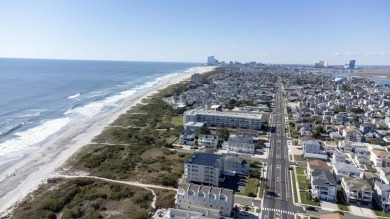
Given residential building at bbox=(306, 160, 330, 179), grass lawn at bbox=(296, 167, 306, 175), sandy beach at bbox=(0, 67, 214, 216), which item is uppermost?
residential building at bbox=(306, 160, 330, 179)

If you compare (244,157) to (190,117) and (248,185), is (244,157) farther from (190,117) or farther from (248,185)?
(190,117)

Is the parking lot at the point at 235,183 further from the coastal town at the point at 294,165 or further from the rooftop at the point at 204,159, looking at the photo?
the rooftop at the point at 204,159

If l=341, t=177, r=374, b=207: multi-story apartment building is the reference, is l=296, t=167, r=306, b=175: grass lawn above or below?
below

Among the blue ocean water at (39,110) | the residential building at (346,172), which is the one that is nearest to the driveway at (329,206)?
the residential building at (346,172)

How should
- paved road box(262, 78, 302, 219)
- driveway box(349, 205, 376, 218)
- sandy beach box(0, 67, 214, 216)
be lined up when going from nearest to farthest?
1. paved road box(262, 78, 302, 219)
2. driveway box(349, 205, 376, 218)
3. sandy beach box(0, 67, 214, 216)

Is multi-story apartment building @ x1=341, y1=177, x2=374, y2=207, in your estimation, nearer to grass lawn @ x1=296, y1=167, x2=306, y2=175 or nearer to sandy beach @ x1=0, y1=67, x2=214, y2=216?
grass lawn @ x1=296, y1=167, x2=306, y2=175

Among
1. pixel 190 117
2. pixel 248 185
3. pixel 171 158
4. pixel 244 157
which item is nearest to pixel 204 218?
pixel 248 185

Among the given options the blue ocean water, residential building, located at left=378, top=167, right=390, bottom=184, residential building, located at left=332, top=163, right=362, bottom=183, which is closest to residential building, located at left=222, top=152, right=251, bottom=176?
residential building, located at left=332, top=163, right=362, bottom=183
